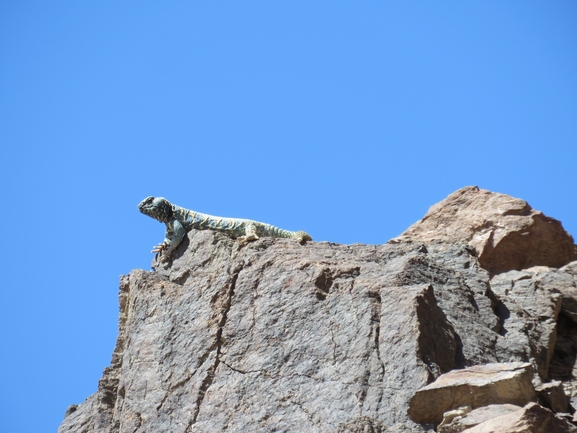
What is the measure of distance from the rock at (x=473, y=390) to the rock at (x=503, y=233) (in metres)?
6.50

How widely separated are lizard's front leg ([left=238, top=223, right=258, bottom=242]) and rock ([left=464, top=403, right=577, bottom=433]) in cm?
712

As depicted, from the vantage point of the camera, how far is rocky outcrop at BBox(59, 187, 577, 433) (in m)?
11.4

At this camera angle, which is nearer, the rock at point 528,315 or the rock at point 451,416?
the rock at point 451,416

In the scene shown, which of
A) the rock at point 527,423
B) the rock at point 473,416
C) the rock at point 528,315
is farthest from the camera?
the rock at point 528,315

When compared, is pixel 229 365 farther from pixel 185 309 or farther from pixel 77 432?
pixel 77 432

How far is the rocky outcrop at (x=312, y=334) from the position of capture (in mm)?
11430

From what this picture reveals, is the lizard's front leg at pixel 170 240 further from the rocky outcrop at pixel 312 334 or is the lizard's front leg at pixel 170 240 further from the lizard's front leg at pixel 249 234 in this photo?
the lizard's front leg at pixel 249 234

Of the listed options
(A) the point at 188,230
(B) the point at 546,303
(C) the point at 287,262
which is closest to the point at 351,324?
(C) the point at 287,262

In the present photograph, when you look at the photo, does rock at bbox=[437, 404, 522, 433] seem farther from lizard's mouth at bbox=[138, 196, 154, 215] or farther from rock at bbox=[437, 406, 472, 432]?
lizard's mouth at bbox=[138, 196, 154, 215]

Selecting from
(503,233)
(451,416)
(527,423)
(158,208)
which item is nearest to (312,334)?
(451,416)

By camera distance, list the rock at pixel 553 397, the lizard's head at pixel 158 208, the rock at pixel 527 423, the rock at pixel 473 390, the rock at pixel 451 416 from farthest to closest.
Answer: the lizard's head at pixel 158 208 < the rock at pixel 553 397 < the rock at pixel 473 390 < the rock at pixel 451 416 < the rock at pixel 527 423

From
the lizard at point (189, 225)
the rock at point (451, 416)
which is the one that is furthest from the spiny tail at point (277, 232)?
the rock at point (451, 416)

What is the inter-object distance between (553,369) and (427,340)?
335cm

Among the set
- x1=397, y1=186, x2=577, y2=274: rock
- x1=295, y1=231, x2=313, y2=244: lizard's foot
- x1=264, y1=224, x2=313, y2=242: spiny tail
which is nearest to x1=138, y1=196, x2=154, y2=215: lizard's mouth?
x1=264, y1=224, x2=313, y2=242: spiny tail
